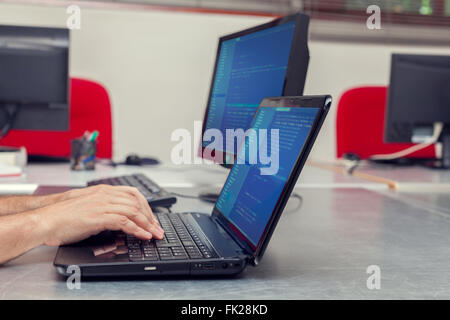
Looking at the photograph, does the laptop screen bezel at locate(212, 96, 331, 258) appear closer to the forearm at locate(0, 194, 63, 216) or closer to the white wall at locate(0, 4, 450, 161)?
the forearm at locate(0, 194, 63, 216)

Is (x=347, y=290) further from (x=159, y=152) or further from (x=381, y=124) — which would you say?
(x=159, y=152)

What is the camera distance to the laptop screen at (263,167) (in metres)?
0.68

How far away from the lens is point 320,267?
0.72m

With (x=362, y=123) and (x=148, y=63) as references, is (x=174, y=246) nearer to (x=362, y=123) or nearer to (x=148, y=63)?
(x=362, y=123)

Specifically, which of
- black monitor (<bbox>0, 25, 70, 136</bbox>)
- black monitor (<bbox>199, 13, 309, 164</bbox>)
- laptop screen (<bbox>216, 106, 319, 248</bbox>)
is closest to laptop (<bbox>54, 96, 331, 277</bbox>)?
laptop screen (<bbox>216, 106, 319, 248</bbox>)

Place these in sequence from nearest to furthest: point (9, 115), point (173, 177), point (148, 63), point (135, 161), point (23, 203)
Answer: point (23, 203) < point (173, 177) < point (9, 115) < point (135, 161) < point (148, 63)

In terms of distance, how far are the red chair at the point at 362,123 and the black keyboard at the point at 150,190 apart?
1.53 m

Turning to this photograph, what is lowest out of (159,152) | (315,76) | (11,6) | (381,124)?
(159,152)

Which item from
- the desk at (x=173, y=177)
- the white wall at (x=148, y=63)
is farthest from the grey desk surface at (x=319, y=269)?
the white wall at (x=148, y=63)

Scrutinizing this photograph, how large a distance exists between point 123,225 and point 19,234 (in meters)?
0.14

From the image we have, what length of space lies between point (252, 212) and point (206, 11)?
254 centimetres

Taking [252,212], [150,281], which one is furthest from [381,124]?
[150,281]

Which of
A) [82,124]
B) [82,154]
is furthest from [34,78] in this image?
[82,124]

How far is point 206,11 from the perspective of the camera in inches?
121
